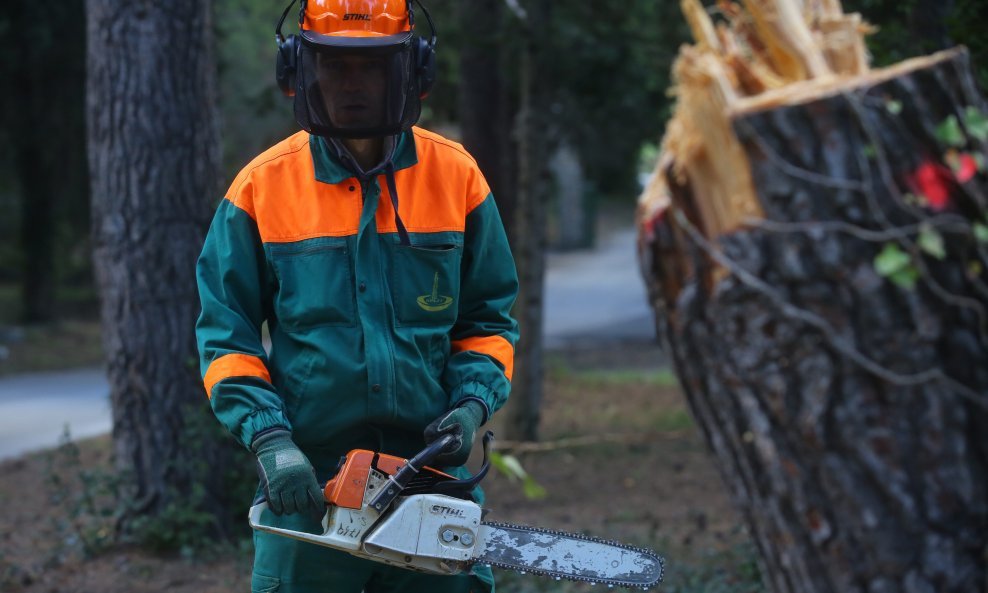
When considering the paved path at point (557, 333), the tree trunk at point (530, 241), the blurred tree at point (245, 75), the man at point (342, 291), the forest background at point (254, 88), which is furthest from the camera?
the blurred tree at point (245, 75)

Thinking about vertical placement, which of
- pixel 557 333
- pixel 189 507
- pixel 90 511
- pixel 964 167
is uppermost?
pixel 964 167

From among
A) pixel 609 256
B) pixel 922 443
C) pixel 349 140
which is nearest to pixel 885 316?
pixel 922 443

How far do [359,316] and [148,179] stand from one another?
301cm

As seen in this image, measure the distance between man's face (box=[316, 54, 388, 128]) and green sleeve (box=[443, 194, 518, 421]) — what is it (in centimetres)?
40

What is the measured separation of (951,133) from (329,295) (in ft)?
5.33

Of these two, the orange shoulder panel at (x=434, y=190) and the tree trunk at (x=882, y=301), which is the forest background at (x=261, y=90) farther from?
the orange shoulder panel at (x=434, y=190)

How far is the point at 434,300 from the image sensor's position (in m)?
3.04

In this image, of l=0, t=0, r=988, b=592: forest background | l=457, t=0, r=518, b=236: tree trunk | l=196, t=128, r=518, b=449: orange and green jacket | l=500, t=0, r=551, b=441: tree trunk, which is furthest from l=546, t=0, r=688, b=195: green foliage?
l=196, t=128, r=518, b=449: orange and green jacket

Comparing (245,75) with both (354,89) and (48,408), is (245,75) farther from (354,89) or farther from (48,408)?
(354,89)

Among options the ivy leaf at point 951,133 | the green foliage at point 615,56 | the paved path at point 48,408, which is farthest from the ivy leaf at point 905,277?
the paved path at point 48,408

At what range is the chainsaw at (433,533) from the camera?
2820 mm

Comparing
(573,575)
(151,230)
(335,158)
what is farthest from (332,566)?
(151,230)

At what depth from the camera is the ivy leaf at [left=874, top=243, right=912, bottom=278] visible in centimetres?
181

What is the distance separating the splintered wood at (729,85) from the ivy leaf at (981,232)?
33 centimetres
